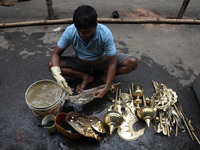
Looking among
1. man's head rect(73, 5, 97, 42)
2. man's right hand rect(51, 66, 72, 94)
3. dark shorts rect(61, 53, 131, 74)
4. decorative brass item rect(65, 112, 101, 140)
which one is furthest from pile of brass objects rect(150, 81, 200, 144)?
man's head rect(73, 5, 97, 42)

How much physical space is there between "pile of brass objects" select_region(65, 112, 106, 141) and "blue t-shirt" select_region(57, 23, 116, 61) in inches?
33.8

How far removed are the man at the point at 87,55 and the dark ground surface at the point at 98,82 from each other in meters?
0.28

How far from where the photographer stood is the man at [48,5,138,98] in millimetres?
1663

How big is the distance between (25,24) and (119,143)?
3.58 metres

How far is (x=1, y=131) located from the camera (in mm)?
2092

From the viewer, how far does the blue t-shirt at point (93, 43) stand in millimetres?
1993

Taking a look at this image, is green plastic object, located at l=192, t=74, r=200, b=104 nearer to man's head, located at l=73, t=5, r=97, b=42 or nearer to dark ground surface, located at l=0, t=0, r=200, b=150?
dark ground surface, located at l=0, t=0, r=200, b=150

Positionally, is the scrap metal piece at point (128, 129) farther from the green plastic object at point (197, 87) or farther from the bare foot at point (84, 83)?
the green plastic object at point (197, 87)

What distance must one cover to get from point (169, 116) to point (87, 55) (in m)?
1.48

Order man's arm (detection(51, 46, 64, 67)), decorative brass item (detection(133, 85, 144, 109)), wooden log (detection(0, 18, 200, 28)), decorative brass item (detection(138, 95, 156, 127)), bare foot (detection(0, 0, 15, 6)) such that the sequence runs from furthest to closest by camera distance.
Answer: bare foot (detection(0, 0, 15, 6)) < wooden log (detection(0, 18, 200, 28)) < decorative brass item (detection(133, 85, 144, 109)) < man's arm (detection(51, 46, 64, 67)) < decorative brass item (detection(138, 95, 156, 127))

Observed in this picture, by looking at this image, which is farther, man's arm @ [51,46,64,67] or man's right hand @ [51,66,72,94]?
man's arm @ [51,46,64,67]

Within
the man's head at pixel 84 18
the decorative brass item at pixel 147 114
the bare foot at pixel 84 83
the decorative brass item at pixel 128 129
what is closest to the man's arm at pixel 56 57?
the bare foot at pixel 84 83

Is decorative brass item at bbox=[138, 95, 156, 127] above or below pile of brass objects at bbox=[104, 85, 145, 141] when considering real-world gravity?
above

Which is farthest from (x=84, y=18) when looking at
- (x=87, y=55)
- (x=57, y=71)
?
(x=57, y=71)
